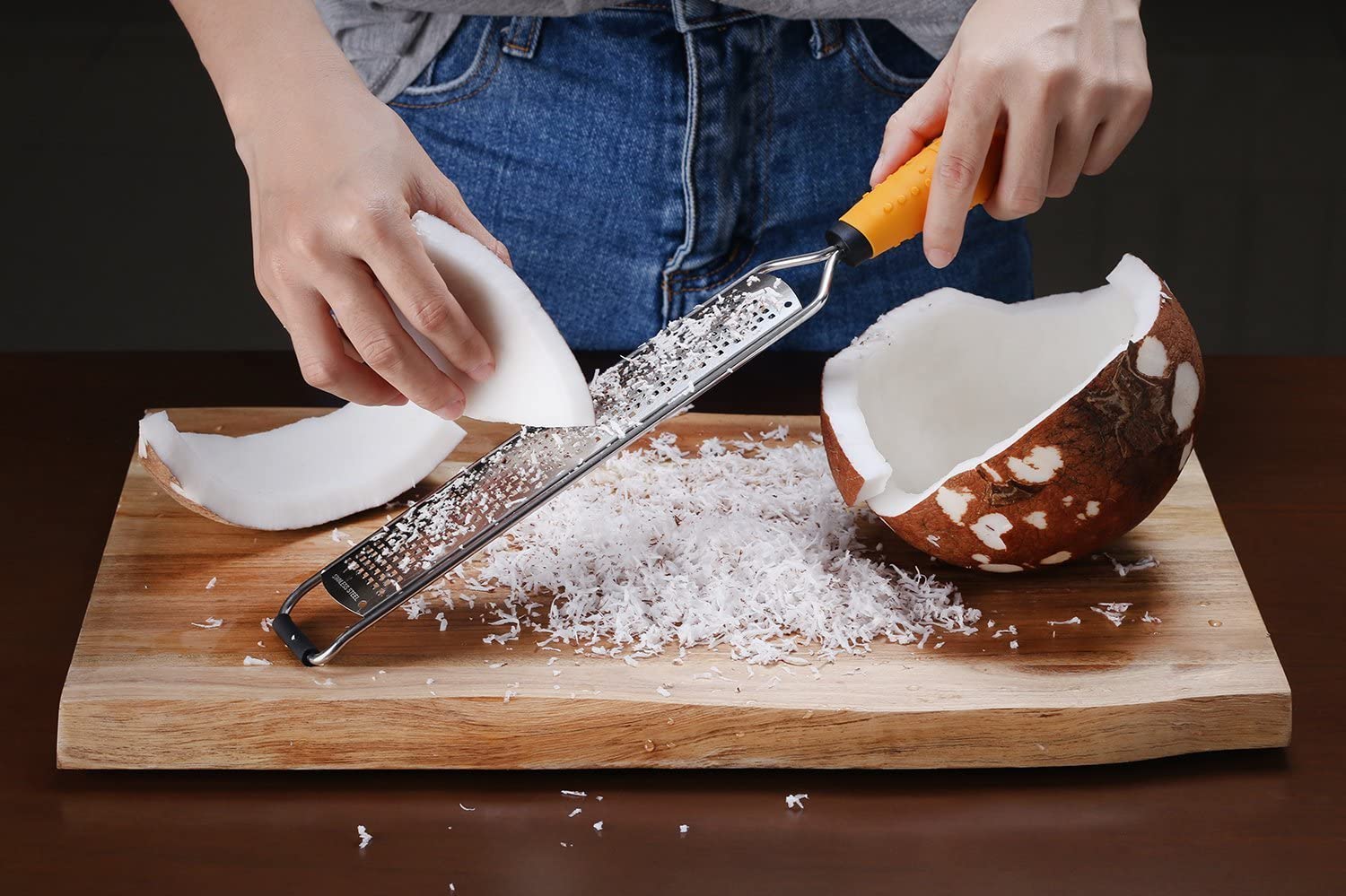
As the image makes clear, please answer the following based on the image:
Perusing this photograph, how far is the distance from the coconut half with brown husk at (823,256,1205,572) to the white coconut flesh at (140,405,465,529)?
1.72 feet

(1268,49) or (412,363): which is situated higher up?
(412,363)

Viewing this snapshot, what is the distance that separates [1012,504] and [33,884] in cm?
99

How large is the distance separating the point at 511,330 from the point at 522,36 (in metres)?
0.59

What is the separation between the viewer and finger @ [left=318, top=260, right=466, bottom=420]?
1267mm

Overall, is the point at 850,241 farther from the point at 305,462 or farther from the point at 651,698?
the point at 305,462

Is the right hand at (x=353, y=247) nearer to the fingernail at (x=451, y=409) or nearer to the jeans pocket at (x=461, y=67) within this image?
the fingernail at (x=451, y=409)

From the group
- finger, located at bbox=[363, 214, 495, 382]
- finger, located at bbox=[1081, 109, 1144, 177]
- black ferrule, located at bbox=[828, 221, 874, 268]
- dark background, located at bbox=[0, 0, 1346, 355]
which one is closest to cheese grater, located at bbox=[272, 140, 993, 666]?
black ferrule, located at bbox=[828, 221, 874, 268]

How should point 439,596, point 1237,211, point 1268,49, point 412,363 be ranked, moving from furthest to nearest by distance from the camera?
point 1268,49 < point 1237,211 < point 439,596 < point 412,363

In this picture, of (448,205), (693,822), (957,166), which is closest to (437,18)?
(448,205)

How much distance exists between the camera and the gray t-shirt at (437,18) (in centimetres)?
160

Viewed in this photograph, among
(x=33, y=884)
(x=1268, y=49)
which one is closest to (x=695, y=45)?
(x=33, y=884)

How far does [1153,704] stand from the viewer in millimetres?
1332

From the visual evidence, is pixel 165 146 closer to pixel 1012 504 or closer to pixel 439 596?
pixel 439 596

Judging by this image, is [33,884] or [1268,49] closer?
[33,884]
